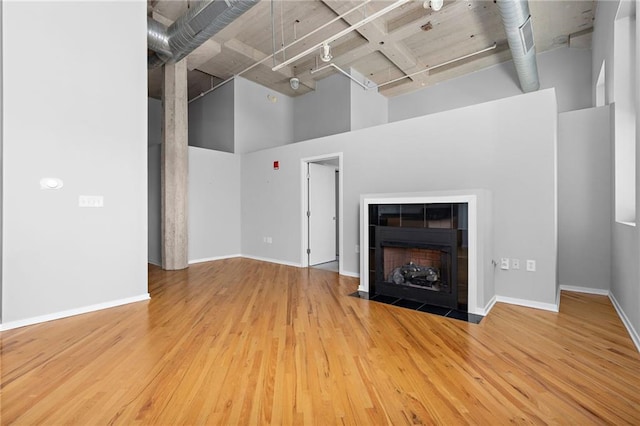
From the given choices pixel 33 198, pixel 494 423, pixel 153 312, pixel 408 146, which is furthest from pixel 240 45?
pixel 494 423

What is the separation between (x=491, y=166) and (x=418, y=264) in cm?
145

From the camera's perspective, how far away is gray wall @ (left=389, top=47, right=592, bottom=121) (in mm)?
5211

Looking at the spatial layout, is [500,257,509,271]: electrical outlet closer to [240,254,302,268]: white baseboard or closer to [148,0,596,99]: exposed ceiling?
[240,254,302,268]: white baseboard

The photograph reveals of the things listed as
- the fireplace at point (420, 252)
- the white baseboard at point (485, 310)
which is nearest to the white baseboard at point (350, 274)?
the fireplace at point (420, 252)

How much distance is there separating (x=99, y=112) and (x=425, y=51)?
5445 mm

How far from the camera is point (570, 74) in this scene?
5.29 meters

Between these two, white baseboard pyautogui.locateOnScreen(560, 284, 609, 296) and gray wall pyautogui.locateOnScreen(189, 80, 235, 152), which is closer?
white baseboard pyautogui.locateOnScreen(560, 284, 609, 296)

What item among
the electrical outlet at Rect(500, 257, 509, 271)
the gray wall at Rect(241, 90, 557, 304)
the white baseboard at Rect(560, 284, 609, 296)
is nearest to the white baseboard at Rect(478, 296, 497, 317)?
the gray wall at Rect(241, 90, 557, 304)

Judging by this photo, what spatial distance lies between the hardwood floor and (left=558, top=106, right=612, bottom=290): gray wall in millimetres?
628

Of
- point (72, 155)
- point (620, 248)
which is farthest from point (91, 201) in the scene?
point (620, 248)

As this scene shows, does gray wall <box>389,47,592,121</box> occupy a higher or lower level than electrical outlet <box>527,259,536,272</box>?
higher

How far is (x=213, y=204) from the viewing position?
20.8ft

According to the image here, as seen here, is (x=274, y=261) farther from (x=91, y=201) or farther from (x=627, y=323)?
(x=627, y=323)

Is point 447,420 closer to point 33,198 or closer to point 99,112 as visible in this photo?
point 33,198
